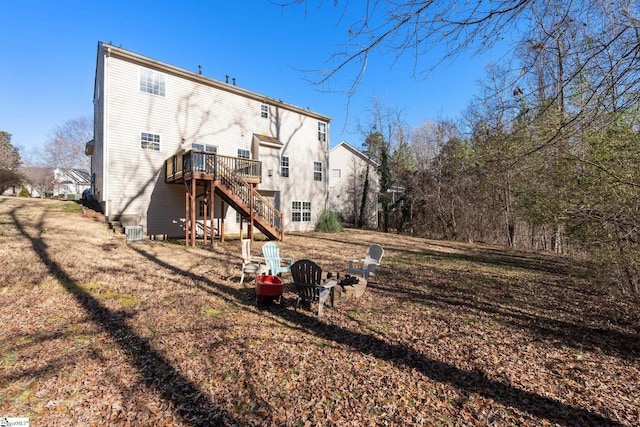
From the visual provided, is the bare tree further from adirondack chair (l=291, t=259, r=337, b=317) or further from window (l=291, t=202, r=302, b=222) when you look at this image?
adirondack chair (l=291, t=259, r=337, b=317)

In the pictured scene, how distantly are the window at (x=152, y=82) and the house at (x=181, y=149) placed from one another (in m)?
0.04

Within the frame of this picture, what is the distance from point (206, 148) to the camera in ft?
50.1

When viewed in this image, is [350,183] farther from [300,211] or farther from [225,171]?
[225,171]

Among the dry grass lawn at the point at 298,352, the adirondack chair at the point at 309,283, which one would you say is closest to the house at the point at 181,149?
the dry grass lawn at the point at 298,352

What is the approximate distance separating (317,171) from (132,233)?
12.4m

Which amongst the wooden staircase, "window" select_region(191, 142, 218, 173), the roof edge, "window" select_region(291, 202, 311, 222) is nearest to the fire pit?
the wooden staircase

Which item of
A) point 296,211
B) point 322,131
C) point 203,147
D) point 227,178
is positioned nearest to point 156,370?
point 227,178

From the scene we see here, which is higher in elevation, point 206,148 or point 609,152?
point 206,148

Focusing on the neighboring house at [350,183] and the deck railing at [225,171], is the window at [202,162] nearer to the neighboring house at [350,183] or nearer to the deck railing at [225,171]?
the deck railing at [225,171]

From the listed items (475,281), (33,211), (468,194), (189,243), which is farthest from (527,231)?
(33,211)

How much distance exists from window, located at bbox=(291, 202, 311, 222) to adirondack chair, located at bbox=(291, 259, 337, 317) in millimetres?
13856

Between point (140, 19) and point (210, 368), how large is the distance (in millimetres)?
11890

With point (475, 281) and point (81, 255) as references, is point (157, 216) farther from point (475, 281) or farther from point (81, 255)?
point (475, 281)

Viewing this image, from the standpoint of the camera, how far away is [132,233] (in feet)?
37.9
